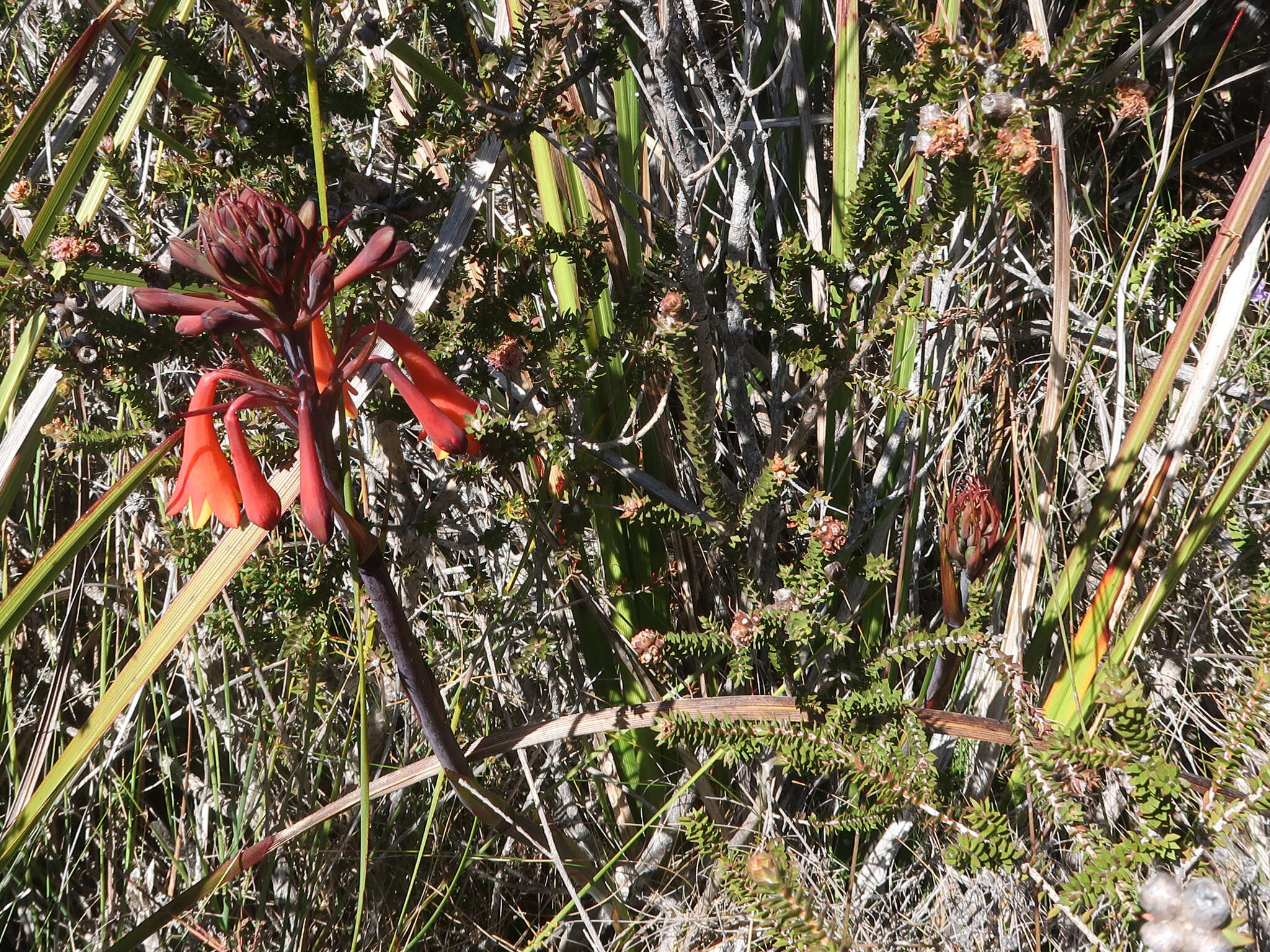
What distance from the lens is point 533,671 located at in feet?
5.32

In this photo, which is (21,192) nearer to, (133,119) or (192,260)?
(133,119)

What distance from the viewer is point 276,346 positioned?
35.8 inches

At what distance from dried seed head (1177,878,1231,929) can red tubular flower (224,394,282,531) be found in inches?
37.5

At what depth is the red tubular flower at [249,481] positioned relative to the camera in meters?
0.83

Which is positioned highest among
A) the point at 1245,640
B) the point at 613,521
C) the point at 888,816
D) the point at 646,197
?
the point at 646,197

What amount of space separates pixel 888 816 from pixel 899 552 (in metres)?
0.45

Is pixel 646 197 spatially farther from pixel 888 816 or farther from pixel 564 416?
pixel 888 816

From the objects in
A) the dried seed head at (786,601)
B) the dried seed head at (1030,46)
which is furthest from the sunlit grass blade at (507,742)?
the dried seed head at (1030,46)

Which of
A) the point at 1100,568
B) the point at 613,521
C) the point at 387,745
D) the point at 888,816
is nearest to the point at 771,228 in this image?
the point at 613,521

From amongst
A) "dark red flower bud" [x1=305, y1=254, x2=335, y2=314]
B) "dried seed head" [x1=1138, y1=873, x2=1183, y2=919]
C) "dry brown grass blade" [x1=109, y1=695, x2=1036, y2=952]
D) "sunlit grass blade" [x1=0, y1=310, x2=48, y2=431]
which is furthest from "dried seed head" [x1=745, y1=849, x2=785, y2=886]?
"sunlit grass blade" [x1=0, y1=310, x2=48, y2=431]

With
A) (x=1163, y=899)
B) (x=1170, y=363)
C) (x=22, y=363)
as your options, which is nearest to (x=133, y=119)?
(x=22, y=363)

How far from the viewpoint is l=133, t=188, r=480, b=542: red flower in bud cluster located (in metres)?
0.82

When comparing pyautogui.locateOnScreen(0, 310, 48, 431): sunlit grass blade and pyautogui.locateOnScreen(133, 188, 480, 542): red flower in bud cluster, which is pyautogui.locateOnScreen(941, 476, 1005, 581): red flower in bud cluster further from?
pyautogui.locateOnScreen(0, 310, 48, 431): sunlit grass blade

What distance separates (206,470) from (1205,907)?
1.04m
